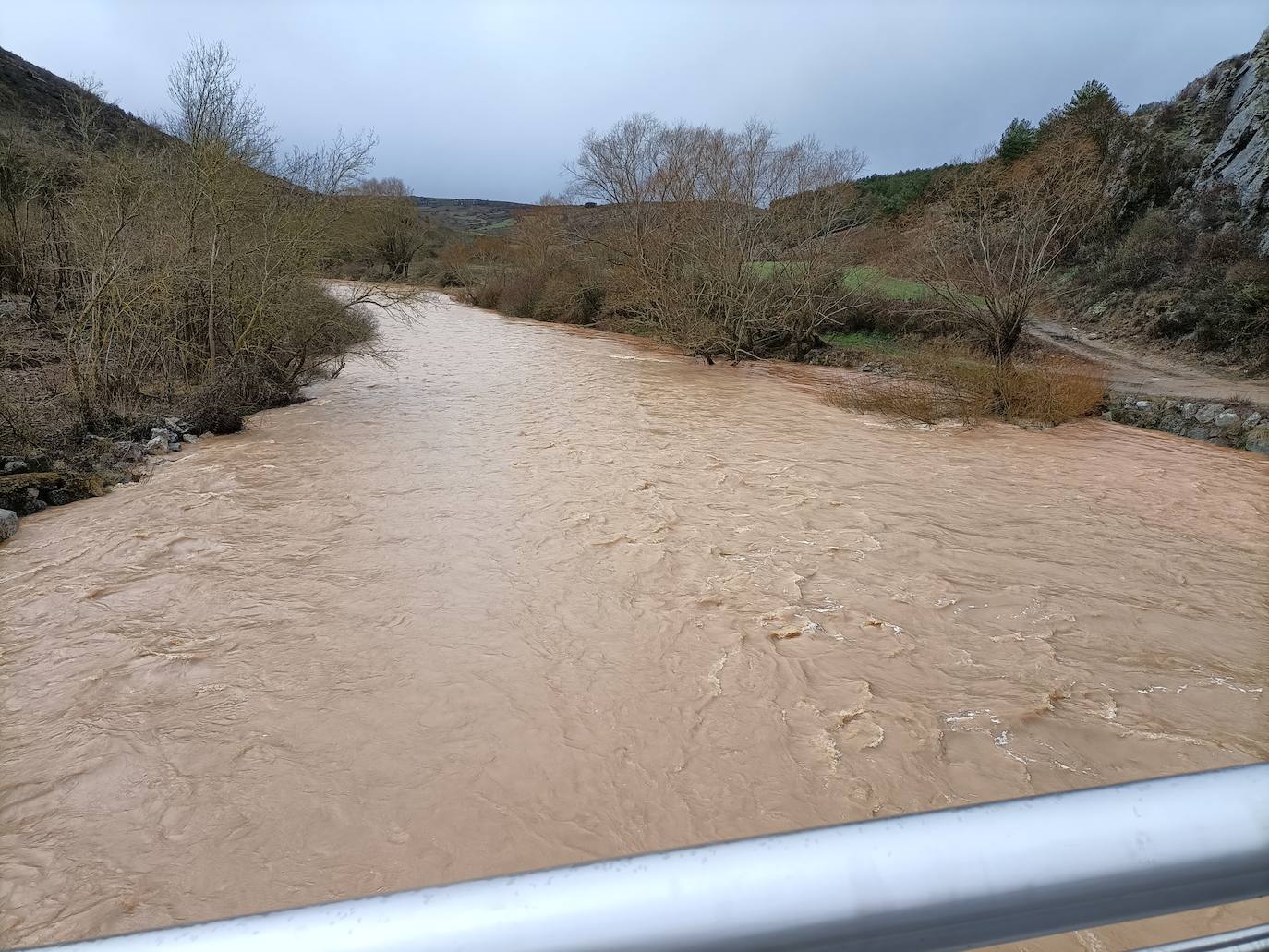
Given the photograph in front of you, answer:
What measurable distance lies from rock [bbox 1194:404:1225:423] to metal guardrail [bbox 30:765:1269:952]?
1437 centimetres

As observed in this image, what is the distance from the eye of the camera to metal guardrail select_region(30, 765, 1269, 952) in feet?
1.94

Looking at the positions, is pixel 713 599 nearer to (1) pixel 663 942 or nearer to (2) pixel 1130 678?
(2) pixel 1130 678

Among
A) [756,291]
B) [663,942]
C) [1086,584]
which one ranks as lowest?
[1086,584]

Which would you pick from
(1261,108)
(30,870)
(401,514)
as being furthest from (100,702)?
(1261,108)

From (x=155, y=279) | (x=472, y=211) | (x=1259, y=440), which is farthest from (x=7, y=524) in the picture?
(x=472, y=211)

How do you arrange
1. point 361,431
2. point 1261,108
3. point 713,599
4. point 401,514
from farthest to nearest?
point 1261,108
point 361,431
point 401,514
point 713,599

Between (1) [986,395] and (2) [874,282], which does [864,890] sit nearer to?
(1) [986,395]

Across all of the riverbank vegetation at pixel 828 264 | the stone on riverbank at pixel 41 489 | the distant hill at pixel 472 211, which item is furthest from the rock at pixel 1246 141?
the distant hill at pixel 472 211

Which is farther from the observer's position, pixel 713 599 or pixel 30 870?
pixel 713 599

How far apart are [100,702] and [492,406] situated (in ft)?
32.4

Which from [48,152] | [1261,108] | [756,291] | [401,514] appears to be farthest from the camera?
[756,291]

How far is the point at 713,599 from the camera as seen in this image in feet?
20.1

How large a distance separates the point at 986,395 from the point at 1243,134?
11.8 meters

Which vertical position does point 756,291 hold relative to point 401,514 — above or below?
above
